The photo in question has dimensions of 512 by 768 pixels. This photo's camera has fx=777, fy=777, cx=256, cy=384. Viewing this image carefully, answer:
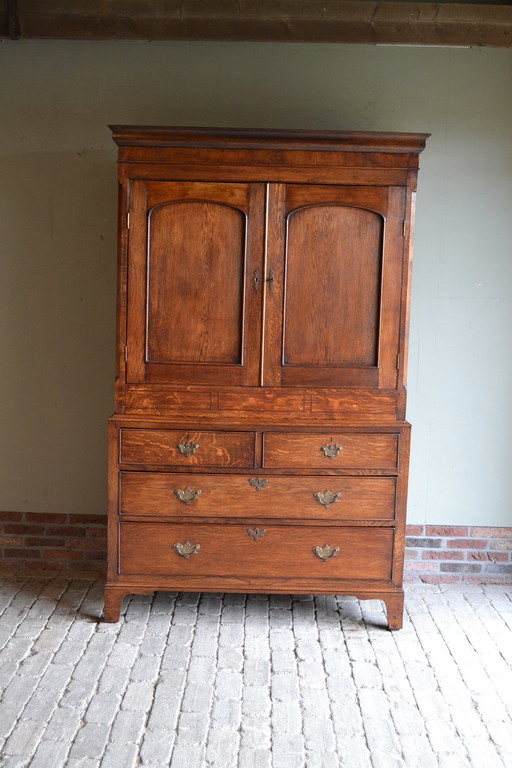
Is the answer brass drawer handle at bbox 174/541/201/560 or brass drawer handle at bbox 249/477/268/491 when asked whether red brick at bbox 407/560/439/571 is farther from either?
brass drawer handle at bbox 174/541/201/560

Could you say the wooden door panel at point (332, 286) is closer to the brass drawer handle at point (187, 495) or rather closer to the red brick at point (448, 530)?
the brass drawer handle at point (187, 495)

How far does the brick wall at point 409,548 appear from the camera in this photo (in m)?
4.10

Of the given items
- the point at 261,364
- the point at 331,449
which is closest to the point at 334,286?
the point at 261,364

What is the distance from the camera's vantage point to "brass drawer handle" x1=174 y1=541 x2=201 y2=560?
11.4ft

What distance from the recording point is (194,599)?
3.77m

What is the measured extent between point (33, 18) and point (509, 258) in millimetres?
2621

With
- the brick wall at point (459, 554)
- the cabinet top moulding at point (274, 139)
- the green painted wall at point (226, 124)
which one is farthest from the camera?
the brick wall at point (459, 554)

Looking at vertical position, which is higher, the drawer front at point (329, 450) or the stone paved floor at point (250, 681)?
the drawer front at point (329, 450)

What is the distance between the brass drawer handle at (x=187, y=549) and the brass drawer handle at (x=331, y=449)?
2.31 ft

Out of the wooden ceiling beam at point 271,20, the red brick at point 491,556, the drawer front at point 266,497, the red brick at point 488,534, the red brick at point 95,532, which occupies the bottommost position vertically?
the red brick at point 491,556

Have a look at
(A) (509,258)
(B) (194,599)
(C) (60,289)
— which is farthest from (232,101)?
(B) (194,599)

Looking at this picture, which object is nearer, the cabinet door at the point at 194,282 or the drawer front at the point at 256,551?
the cabinet door at the point at 194,282

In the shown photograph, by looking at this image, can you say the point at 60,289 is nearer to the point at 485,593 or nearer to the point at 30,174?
the point at 30,174

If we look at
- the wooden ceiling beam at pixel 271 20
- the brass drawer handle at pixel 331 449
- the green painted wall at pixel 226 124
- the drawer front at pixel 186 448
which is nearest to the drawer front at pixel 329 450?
the brass drawer handle at pixel 331 449
